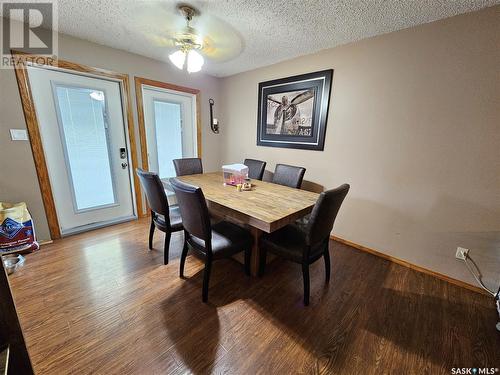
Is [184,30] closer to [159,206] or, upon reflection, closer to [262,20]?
[262,20]

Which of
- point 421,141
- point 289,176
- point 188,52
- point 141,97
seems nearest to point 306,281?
point 289,176

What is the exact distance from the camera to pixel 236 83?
3514 mm

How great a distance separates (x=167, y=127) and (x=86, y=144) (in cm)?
109

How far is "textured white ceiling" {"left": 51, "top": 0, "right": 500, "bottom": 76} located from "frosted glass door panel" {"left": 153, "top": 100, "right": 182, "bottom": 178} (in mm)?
845

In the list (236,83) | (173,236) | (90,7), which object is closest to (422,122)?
(236,83)

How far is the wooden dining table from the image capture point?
1.45m

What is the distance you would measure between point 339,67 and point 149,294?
9.67ft

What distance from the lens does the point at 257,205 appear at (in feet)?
5.53

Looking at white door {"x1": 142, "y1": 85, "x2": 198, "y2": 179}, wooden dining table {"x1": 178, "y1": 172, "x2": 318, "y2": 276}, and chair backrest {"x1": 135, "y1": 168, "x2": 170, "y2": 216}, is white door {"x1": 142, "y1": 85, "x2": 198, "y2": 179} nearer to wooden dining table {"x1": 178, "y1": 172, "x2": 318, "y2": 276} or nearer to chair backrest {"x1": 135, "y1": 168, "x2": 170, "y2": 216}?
wooden dining table {"x1": 178, "y1": 172, "x2": 318, "y2": 276}

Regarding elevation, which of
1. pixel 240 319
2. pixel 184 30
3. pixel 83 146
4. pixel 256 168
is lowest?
pixel 240 319

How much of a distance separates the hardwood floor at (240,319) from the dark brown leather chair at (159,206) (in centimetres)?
37

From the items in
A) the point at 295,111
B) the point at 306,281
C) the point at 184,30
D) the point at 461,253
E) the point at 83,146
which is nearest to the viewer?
the point at 306,281

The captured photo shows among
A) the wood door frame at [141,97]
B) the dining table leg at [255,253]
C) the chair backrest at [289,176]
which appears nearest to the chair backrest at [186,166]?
the wood door frame at [141,97]

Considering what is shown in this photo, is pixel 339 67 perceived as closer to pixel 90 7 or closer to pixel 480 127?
pixel 480 127
